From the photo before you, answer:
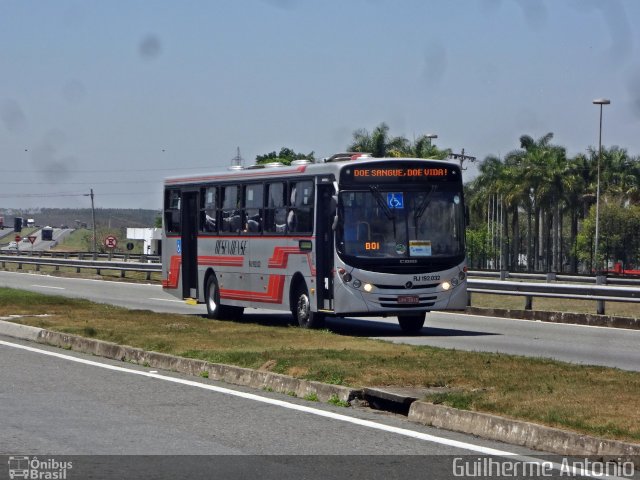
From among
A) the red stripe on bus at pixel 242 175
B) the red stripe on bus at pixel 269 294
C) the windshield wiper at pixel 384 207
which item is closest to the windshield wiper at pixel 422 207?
the windshield wiper at pixel 384 207

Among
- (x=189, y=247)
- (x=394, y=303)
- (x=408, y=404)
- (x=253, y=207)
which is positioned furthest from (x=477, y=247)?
(x=408, y=404)

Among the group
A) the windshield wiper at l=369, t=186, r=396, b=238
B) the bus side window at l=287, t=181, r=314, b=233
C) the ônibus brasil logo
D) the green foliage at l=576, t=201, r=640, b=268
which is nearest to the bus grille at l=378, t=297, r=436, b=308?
the windshield wiper at l=369, t=186, r=396, b=238

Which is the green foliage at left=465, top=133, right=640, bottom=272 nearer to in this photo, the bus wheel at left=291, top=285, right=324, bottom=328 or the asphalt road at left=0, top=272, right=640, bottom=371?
the asphalt road at left=0, top=272, right=640, bottom=371

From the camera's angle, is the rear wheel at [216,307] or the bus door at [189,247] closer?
the rear wheel at [216,307]

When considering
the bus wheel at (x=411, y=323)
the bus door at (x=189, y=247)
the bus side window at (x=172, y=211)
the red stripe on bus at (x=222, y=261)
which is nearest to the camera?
the bus wheel at (x=411, y=323)

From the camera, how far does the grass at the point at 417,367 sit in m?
10.9

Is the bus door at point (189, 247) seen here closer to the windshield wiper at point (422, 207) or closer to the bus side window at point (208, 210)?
the bus side window at point (208, 210)

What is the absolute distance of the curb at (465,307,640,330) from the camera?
2658cm

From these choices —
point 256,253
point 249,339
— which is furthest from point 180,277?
point 249,339

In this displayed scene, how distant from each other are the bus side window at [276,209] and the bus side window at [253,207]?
0.32 meters

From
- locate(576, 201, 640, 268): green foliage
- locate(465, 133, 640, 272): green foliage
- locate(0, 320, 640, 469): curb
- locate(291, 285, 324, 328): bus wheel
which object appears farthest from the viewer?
locate(465, 133, 640, 272): green foliage

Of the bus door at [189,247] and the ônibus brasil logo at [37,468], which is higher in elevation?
the bus door at [189,247]

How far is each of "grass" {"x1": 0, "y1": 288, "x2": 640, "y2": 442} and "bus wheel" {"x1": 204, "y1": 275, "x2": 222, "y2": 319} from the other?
14.0 ft

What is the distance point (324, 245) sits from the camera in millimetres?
23078
